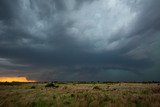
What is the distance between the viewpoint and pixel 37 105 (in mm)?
17125

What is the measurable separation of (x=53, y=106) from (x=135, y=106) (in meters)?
7.19

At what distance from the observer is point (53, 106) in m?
16.3

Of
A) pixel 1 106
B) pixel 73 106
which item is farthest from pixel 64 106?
pixel 1 106

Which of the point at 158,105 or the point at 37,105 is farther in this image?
the point at 37,105

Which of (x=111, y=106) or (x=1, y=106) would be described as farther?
(x=1, y=106)

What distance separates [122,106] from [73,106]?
13.9ft

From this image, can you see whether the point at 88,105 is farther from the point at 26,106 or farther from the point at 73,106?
the point at 26,106

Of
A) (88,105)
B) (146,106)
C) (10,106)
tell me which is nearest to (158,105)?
(146,106)

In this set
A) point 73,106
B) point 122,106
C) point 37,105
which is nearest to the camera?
point 122,106

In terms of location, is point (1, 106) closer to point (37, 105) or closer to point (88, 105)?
point (37, 105)

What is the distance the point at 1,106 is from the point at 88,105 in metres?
7.92

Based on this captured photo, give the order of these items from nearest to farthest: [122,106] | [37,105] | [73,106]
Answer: [122,106]
[73,106]
[37,105]

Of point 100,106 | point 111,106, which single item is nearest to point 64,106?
point 100,106

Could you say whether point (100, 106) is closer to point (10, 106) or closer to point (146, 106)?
point (146, 106)
